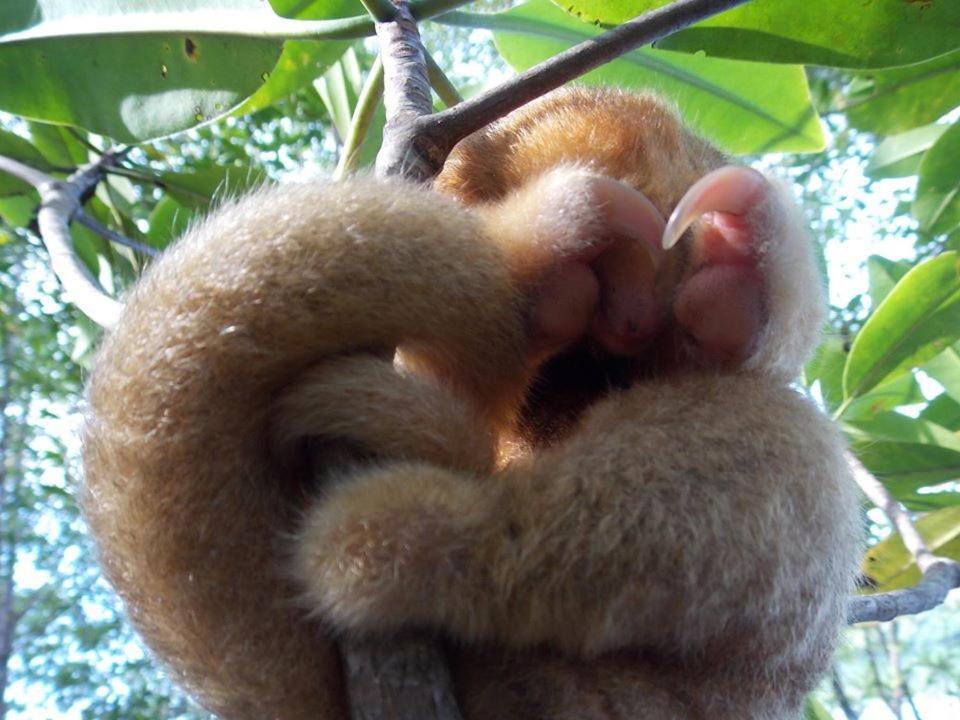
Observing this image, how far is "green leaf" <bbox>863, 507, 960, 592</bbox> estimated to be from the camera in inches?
118

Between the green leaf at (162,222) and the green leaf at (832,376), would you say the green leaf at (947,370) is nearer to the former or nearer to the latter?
the green leaf at (832,376)

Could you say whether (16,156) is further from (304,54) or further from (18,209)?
(304,54)

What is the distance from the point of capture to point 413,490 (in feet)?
3.35

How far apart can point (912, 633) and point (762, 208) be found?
45.0 ft

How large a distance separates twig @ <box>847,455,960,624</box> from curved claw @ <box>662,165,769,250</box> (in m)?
0.68

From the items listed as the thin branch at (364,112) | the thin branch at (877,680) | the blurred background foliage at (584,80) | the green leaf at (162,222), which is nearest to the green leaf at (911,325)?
the blurred background foliage at (584,80)

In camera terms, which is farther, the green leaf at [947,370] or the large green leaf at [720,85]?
the green leaf at [947,370]

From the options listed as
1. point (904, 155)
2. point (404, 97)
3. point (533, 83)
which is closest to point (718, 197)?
point (533, 83)

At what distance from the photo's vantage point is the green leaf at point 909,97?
9.56ft

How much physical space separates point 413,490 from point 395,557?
0.08 m

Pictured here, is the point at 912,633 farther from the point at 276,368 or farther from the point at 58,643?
the point at 276,368

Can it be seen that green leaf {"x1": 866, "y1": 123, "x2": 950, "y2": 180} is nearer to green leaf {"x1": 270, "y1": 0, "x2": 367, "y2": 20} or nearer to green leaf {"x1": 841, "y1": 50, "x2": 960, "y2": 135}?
green leaf {"x1": 841, "y1": 50, "x2": 960, "y2": 135}

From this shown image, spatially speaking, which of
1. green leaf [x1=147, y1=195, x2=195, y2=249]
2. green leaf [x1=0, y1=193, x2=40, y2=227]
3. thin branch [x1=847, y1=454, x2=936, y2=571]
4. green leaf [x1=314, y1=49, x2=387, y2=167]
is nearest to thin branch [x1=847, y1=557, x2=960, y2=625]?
thin branch [x1=847, y1=454, x2=936, y2=571]

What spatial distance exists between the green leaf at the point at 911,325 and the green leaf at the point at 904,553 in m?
0.53
